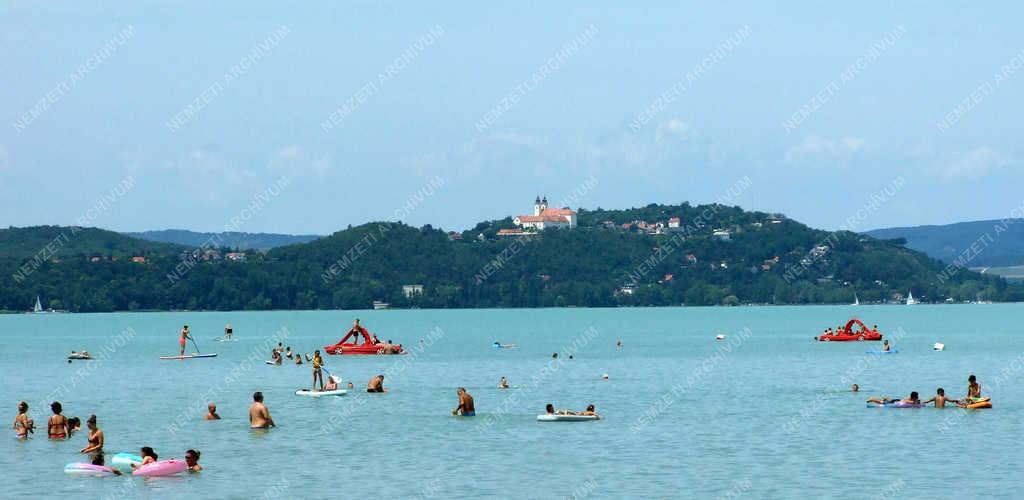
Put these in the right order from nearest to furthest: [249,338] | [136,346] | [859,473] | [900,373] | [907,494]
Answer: [907,494]
[859,473]
[900,373]
[136,346]
[249,338]

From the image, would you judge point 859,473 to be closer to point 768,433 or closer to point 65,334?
point 768,433

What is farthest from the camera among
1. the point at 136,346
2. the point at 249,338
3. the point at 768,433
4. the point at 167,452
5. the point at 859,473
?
the point at 249,338

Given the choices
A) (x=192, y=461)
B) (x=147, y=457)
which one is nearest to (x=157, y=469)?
(x=147, y=457)

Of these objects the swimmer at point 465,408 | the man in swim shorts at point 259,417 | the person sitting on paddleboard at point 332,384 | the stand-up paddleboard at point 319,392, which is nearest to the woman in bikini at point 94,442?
the man in swim shorts at point 259,417

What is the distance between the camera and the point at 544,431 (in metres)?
50.8

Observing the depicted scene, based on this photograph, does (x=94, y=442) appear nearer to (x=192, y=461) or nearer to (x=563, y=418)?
(x=192, y=461)

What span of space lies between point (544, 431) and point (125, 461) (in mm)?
15419

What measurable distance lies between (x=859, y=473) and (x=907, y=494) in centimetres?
334

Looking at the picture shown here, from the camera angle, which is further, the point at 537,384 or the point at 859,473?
the point at 537,384

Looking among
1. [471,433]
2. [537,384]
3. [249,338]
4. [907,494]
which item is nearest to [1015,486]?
[907,494]

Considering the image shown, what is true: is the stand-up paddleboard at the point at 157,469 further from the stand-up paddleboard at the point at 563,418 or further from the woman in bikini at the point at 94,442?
the stand-up paddleboard at the point at 563,418

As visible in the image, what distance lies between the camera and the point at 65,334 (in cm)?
18238

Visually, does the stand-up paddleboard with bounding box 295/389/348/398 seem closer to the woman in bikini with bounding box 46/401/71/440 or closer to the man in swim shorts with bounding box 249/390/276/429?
the man in swim shorts with bounding box 249/390/276/429

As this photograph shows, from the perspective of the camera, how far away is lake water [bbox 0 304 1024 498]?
38625 mm
